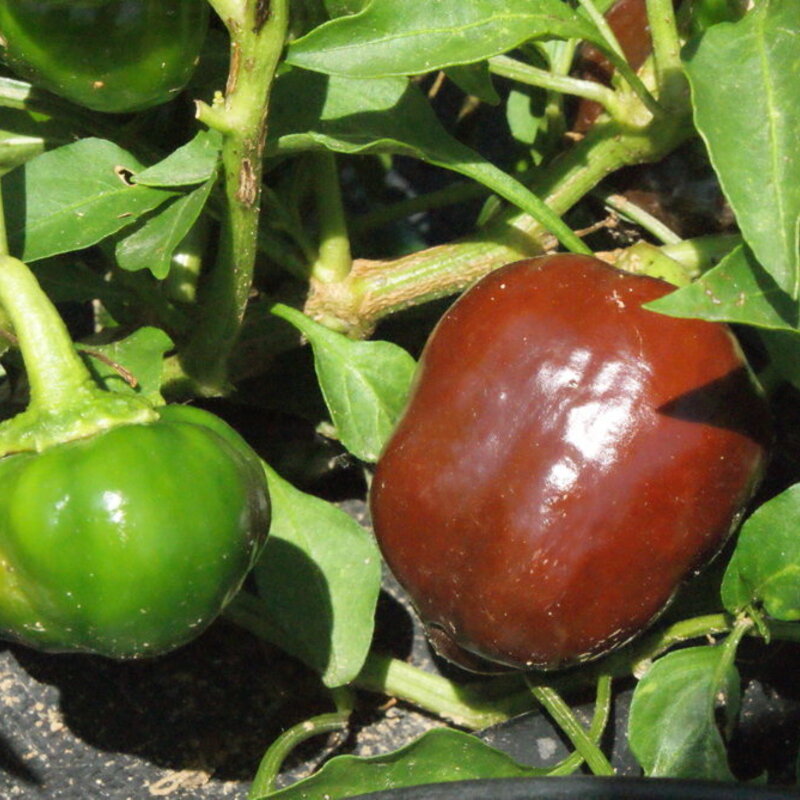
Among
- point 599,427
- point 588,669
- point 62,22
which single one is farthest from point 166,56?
point 588,669

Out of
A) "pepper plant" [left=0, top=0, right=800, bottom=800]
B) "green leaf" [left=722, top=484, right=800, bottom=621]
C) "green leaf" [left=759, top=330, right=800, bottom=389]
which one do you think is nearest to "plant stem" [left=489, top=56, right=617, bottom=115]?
"pepper plant" [left=0, top=0, right=800, bottom=800]

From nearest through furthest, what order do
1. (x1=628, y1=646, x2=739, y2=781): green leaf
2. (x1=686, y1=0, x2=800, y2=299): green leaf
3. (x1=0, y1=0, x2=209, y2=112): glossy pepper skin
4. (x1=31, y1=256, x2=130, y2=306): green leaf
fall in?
(x1=686, y1=0, x2=800, y2=299): green leaf
(x1=0, y1=0, x2=209, y2=112): glossy pepper skin
(x1=628, y1=646, x2=739, y2=781): green leaf
(x1=31, y1=256, x2=130, y2=306): green leaf

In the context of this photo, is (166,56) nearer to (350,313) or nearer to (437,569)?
(350,313)

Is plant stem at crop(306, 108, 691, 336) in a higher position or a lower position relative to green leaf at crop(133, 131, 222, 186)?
lower

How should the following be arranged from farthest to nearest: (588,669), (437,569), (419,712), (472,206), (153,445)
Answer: (472,206) → (419,712) → (588,669) → (437,569) → (153,445)

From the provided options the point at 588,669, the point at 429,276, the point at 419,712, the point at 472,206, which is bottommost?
the point at 419,712

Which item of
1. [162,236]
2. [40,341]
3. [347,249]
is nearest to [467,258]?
[347,249]

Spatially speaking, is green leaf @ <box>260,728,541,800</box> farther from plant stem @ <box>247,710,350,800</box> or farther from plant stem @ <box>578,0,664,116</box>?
plant stem @ <box>578,0,664,116</box>
